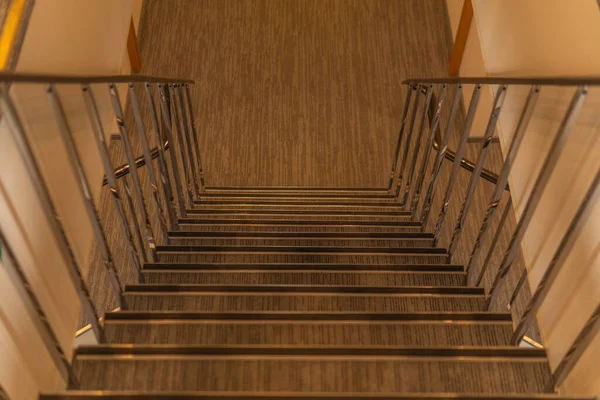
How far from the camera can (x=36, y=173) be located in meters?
1.79

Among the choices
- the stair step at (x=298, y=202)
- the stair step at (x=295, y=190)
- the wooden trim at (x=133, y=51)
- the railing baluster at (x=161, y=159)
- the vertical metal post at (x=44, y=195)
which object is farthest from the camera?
the wooden trim at (x=133, y=51)

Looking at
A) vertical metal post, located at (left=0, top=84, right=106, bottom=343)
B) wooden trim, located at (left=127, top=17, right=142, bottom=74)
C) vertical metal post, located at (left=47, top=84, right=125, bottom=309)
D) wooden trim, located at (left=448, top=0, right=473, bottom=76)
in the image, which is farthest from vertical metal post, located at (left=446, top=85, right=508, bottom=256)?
wooden trim, located at (left=127, top=17, right=142, bottom=74)

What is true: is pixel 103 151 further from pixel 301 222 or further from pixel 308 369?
pixel 301 222

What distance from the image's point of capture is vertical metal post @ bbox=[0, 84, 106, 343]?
1686 mm

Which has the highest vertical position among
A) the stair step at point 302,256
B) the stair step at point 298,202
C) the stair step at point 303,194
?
the stair step at point 302,256

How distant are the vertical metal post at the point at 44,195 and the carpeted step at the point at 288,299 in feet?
1.00

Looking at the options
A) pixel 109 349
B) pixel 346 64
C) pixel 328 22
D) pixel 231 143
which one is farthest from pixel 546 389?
pixel 328 22

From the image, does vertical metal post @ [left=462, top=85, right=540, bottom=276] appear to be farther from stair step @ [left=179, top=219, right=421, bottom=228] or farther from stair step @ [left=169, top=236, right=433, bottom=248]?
stair step @ [left=179, top=219, right=421, bottom=228]

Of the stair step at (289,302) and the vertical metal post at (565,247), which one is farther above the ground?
the vertical metal post at (565,247)

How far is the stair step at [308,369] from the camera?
6.48 feet

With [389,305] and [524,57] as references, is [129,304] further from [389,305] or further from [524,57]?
[524,57]

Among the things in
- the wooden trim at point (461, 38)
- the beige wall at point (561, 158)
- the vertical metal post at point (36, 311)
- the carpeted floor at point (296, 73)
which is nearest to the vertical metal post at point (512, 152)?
the beige wall at point (561, 158)

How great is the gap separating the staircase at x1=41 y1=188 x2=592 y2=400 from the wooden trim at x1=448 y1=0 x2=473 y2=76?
2899mm

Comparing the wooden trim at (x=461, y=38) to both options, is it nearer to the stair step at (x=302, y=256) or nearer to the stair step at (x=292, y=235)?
the stair step at (x=292, y=235)
